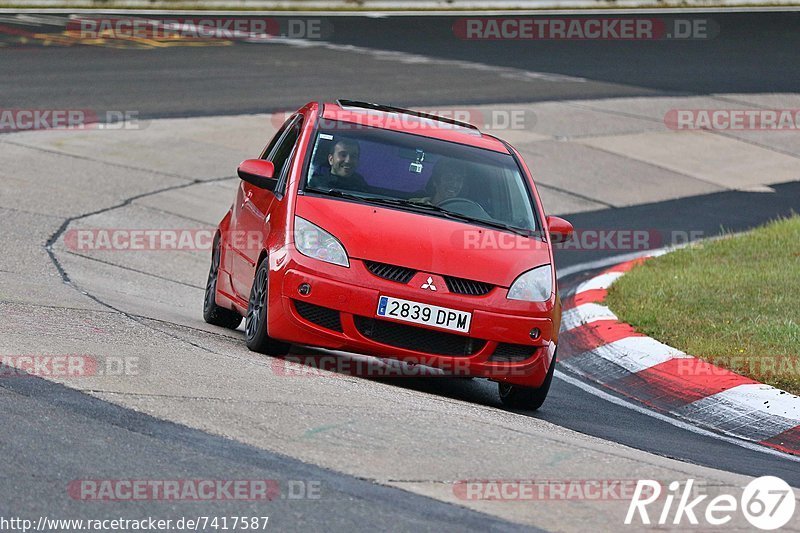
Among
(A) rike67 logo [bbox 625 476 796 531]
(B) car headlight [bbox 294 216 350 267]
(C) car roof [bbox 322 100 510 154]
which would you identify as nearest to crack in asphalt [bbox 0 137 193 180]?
(C) car roof [bbox 322 100 510 154]

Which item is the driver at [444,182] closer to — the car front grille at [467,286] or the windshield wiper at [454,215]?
the windshield wiper at [454,215]

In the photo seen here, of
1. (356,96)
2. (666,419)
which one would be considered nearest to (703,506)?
(666,419)

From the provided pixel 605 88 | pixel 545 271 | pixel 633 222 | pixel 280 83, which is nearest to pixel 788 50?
pixel 605 88

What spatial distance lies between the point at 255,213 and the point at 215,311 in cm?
108

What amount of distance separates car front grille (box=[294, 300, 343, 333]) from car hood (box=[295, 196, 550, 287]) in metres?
0.34

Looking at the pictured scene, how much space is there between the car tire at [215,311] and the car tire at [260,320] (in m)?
1.27

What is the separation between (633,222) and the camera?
15500 millimetres

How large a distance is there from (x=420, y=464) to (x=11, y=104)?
44.0 ft

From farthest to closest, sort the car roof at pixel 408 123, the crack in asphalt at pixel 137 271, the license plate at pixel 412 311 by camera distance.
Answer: the crack in asphalt at pixel 137 271 < the car roof at pixel 408 123 < the license plate at pixel 412 311

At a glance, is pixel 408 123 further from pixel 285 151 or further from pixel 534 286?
pixel 534 286

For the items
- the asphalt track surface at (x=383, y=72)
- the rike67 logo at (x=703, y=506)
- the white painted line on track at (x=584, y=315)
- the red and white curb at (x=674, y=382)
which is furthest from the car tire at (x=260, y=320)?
the asphalt track surface at (x=383, y=72)

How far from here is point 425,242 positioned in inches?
300

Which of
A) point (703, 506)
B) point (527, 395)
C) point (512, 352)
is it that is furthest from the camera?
point (527, 395)

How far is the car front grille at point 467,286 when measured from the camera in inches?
294
